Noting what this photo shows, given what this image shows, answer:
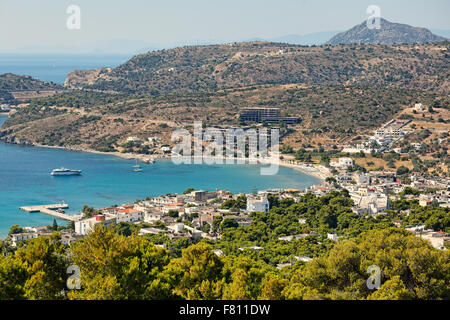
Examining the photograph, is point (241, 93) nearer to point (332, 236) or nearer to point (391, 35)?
point (332, 236)

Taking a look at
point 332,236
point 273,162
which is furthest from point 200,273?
point 273,162

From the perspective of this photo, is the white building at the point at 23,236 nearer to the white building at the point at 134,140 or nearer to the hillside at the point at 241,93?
the hillside at the point at 241,93

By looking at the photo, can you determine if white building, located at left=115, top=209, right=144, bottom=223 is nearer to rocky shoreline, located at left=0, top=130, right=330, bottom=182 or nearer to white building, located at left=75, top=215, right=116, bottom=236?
white building, located at left=75, top=215, right=116, bottom=236

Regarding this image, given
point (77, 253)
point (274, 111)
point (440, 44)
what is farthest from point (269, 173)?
point (440, 44)

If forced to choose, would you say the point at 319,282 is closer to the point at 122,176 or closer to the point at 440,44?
the point at 122,176

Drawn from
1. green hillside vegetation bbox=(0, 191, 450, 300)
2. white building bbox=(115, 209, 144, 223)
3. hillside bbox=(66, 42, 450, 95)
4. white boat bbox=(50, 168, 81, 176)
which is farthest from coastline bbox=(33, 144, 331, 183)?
green hillside vegetation bbox=(0, 191, 450, 300)

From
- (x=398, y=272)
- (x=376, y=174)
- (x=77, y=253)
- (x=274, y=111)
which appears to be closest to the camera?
(x=77, y=253)
